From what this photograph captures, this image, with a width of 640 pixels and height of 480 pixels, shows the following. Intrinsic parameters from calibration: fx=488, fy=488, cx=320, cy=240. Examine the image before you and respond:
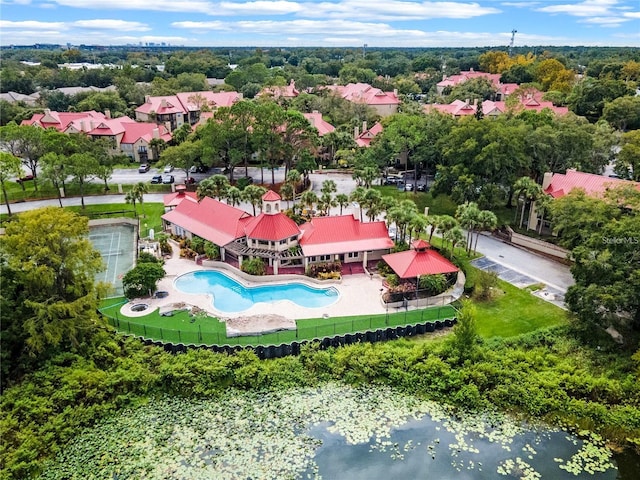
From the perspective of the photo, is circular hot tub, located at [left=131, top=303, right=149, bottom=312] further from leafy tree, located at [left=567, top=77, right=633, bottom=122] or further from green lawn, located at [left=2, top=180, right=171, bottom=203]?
leafy tree, located at [left=567, top=77, right=633, bottom=122]

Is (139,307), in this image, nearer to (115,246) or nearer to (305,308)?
(305,308)

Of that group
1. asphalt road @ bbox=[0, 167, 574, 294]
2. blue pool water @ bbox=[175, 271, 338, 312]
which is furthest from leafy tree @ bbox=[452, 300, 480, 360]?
asphalt road @ bbox=[0, 167, 574, 294]

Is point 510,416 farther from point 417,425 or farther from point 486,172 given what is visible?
point 486,172

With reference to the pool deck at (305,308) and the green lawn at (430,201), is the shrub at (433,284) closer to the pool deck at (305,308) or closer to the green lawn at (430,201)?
the pool deck at (305,308)

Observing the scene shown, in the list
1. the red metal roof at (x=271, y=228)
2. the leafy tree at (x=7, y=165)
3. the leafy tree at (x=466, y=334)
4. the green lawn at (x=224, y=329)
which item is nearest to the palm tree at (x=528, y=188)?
the green lawn at (x=224, y=329)

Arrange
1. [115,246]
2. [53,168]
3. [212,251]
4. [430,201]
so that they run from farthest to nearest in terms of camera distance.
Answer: [430,201] → [53,168] → [115,246] → [212,251]

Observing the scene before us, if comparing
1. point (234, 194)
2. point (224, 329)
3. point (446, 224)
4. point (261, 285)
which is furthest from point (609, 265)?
point (234, 194)
